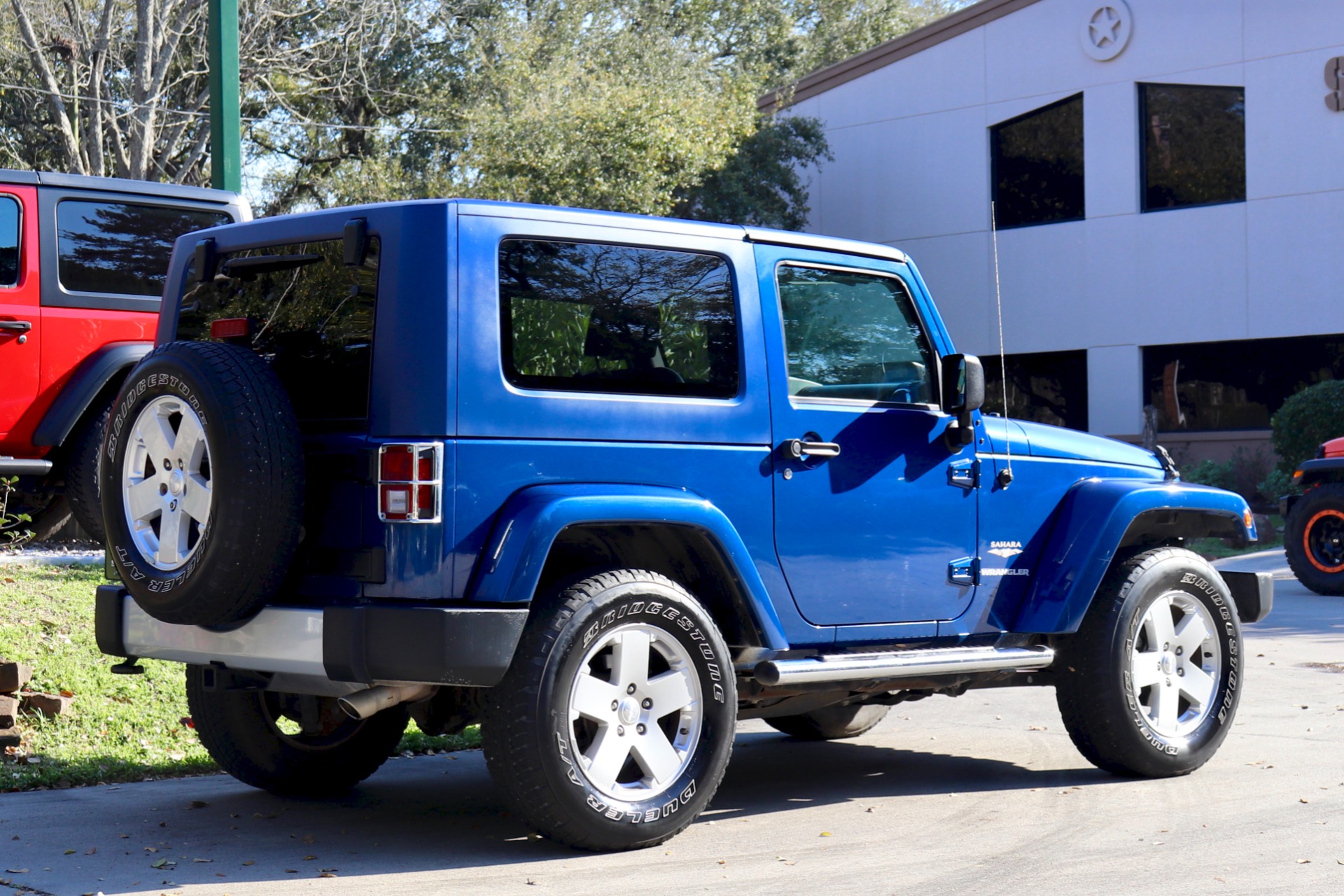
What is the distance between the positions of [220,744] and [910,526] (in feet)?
9.07

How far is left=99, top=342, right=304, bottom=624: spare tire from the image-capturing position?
15.9 ft

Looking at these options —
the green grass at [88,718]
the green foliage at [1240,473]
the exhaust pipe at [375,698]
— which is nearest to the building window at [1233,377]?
the green foliage at [1240,473]

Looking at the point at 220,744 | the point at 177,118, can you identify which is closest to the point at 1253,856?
the point at 220,744

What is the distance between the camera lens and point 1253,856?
5.19 metres

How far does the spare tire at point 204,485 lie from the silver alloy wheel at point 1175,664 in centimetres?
356

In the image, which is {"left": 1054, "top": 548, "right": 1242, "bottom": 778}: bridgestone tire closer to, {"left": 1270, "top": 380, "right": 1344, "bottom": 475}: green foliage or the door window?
the door window

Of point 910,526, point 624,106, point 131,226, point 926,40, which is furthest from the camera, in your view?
point 926,40

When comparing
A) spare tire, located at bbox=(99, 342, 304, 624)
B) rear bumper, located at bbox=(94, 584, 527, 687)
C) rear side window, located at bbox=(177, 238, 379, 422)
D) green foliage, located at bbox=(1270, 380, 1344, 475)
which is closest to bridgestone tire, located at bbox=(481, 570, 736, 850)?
rear bumper, located at bbox=(94, 584, 527, 687)

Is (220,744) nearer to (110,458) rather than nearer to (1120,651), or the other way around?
(110,458)

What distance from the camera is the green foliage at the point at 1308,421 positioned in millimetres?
20531

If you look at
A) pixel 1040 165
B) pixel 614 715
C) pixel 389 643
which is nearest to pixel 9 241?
pixel 389 643

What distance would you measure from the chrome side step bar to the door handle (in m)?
0.73

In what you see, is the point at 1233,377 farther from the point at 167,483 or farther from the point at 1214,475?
the point at 167,483

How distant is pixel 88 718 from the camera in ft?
23.5
